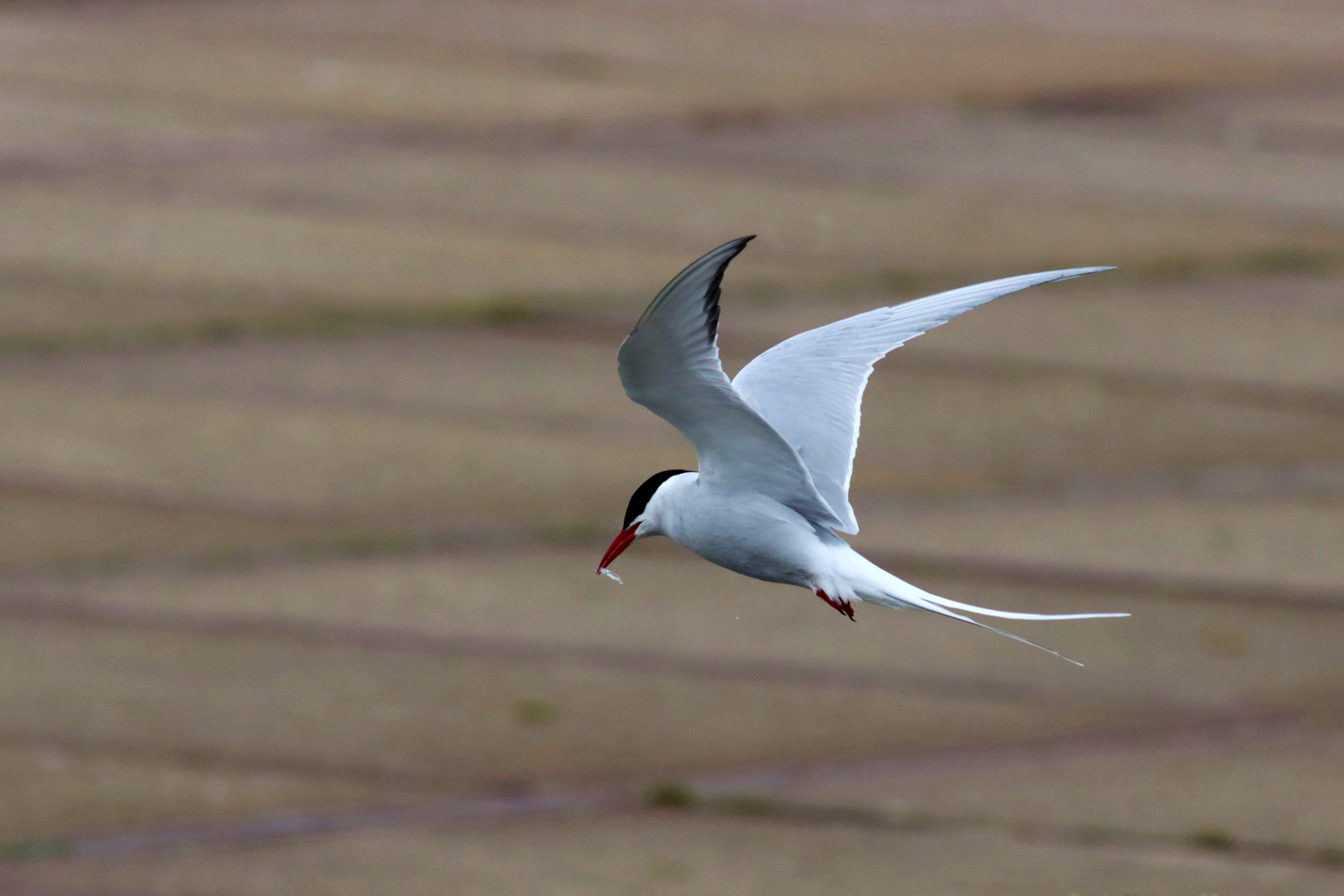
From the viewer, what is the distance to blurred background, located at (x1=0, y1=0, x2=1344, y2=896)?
117 inches

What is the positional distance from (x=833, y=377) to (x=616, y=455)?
2.20m

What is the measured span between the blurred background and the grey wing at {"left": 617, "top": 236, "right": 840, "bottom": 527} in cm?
151

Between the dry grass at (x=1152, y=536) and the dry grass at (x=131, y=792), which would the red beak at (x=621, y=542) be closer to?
the dry grass at (x=131, y=792)

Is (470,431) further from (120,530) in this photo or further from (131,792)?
(131,792)

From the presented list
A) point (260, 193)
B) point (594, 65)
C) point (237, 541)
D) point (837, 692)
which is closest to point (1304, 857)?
point (837, 692)

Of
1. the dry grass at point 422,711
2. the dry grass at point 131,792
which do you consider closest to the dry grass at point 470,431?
the dry grass at point 422,711

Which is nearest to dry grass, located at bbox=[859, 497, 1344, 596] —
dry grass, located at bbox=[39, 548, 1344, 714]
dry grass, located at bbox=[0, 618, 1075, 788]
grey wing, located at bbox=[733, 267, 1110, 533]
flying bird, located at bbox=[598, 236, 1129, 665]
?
dry grass, located at bbox=[39, 548, 1344, 714]

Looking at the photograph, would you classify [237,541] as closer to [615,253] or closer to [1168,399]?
[615,253]

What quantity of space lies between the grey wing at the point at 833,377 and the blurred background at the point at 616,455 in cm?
132

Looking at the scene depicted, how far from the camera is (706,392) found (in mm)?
1421

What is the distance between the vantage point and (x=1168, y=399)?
4.20 meters

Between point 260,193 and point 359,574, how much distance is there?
184cm

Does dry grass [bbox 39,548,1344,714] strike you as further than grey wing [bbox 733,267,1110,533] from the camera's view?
Yes

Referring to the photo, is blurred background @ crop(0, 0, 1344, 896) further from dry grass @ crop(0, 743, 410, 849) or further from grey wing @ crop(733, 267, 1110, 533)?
grey wing @ crop(733, 267, 1110, 533)
